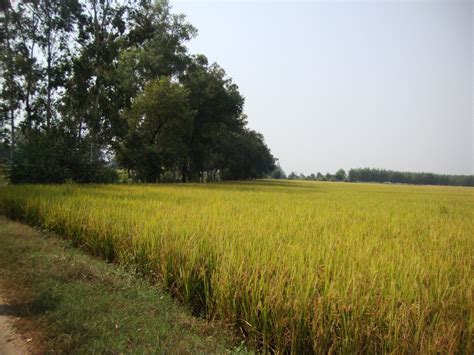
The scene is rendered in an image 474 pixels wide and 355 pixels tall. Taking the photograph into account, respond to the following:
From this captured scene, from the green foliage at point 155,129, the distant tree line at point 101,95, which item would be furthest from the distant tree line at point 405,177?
the green foliage at point 155,129

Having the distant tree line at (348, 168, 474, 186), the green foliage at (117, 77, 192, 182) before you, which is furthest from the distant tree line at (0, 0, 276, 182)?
the distant tree line at (348, 168, 474, 186)

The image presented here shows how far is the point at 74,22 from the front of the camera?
18.7m

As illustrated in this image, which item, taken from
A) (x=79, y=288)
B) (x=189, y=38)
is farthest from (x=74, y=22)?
(x=79, y=288)

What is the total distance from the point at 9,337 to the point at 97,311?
0.72m

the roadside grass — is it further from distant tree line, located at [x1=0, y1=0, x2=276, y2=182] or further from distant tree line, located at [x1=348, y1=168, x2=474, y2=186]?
distant tree line, located at [x1=348, y1=168, x2=474, y2=186]

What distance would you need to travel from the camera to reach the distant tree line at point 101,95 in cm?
1711

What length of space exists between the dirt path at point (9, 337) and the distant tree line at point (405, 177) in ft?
397

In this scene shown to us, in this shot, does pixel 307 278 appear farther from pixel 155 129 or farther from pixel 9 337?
pixel 155 129

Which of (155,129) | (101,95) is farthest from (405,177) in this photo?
(101,95)

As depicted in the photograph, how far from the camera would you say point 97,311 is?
9.20 ft

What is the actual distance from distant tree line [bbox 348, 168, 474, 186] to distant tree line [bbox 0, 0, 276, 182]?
103m

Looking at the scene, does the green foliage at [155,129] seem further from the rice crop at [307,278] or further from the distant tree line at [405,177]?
the distant tree line at [405,177]

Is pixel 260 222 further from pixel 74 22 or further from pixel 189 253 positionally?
pixel 74 22

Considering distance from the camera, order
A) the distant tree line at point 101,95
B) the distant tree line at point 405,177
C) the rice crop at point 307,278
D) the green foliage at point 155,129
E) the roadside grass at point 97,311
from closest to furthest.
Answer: the rice crop at point 307,278, the roadside grass at point 97,311, the distant tree line at point 101,95, the green foliage at point 155,129, the distant tree line at point 405,177
